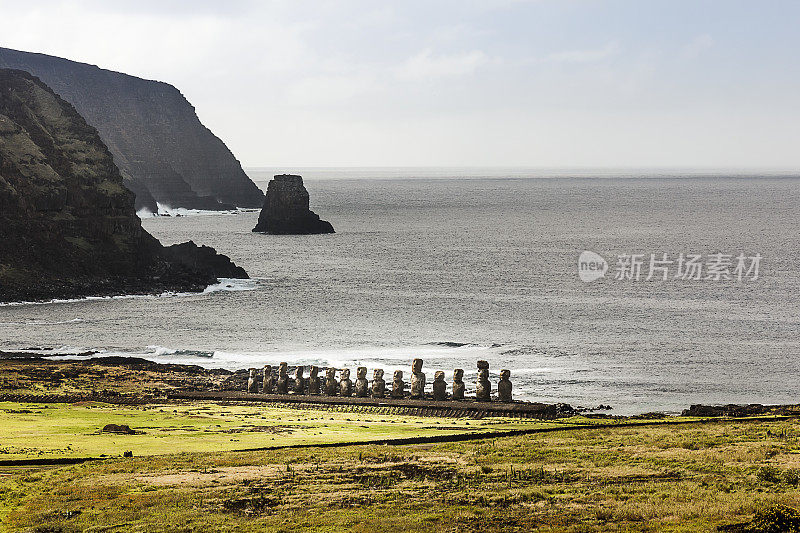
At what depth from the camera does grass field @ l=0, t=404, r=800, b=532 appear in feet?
65.7

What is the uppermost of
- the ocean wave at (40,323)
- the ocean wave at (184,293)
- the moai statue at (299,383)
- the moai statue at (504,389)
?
the moai statue at (504,389)

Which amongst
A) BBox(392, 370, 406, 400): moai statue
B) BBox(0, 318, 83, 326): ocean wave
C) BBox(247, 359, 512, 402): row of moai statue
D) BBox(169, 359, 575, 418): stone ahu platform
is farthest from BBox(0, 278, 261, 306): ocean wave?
BBox(392, 370, 406, 400): moai statue

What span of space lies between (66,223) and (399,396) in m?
82.4

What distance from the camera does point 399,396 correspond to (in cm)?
4147

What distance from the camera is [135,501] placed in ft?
72.7

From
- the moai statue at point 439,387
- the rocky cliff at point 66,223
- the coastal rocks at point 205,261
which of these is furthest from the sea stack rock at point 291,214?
the moai statue at point 439,387

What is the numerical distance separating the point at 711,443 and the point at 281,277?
99675mm

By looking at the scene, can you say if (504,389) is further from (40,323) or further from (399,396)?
(40,323)

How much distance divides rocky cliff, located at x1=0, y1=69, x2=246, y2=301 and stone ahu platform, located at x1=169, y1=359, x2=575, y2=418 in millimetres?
61379

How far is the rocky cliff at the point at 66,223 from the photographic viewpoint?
10562cm

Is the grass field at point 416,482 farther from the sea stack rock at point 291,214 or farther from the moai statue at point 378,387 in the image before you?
the sea stack rock at point 291,214

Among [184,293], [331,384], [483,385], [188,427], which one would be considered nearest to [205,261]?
[184,293]

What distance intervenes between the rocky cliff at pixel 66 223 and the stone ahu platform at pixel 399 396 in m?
61.4

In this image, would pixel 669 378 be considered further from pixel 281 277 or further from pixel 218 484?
pixel 281 277
